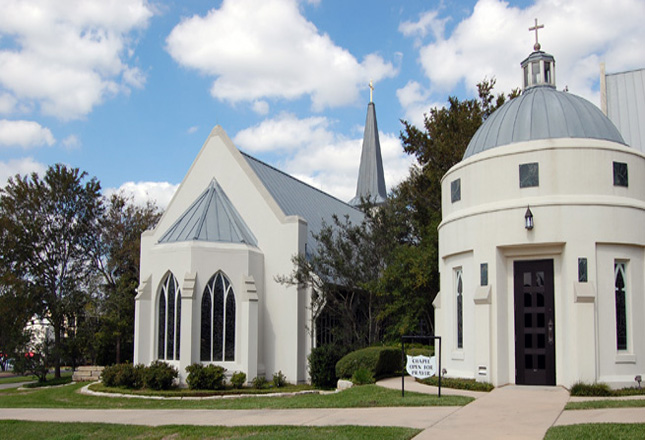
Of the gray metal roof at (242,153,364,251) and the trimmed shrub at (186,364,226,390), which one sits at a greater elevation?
the gray metal roof at (242,153,364,251)

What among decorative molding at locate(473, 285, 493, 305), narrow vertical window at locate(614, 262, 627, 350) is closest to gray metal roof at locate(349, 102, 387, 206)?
decorative molding at locate(473, 285, 493, 305)

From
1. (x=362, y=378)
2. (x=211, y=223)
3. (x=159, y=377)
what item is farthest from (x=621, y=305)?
(x=211, y=223)

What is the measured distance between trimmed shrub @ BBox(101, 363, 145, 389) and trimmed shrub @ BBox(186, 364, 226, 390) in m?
1.81

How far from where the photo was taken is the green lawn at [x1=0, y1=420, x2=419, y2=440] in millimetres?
10109

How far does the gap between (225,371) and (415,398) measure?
1156 centimetres

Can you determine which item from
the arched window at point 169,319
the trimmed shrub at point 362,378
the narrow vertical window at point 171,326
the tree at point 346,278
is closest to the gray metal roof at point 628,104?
the tree at point 346,278

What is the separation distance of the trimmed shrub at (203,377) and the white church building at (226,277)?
1.98 ft

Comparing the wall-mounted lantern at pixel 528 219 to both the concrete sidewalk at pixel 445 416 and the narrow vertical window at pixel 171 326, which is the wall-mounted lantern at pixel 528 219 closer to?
the concrete sidewalk at pixel 445 416

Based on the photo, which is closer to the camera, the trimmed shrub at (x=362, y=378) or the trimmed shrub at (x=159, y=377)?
the trimmed shrub at (x=362, y=378)

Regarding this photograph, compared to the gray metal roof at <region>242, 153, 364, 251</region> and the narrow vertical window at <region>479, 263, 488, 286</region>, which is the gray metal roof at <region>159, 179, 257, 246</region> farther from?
the narrow vertical window at <region>479, 263, 488, 286</region>

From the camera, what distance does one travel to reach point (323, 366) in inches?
936

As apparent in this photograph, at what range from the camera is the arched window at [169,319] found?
24.7m

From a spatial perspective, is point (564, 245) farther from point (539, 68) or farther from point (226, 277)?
point (226, 277)

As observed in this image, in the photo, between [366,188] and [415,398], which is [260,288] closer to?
[415,398]
